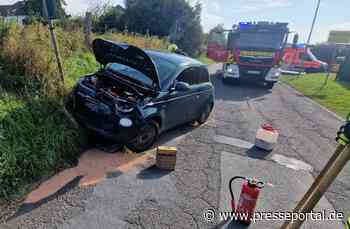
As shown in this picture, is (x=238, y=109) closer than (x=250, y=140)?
No

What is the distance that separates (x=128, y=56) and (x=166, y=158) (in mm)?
2078

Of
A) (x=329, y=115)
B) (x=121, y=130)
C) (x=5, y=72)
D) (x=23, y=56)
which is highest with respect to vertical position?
(x=23, y=56)

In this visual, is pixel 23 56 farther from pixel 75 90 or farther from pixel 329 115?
pixel 329 115

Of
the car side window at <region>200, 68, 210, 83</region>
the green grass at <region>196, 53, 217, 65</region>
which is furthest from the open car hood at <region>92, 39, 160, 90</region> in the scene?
the green grass at <region>196, 53, 217, 65</region>

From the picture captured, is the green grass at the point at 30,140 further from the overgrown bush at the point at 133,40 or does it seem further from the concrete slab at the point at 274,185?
the overgrown bush at the point at 133,40

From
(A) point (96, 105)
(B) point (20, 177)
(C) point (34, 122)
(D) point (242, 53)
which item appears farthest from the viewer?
(D) point (242, 53)

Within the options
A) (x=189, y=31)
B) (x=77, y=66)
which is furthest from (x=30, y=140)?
(x=189, y=31)

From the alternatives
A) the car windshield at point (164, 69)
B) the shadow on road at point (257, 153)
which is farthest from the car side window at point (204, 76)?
the shadow on road at point (257, 153)

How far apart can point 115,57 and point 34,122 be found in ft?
6.49

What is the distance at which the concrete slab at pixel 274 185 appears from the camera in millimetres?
3248

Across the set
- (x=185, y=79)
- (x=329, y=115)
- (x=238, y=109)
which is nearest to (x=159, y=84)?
(x=185, y=79)

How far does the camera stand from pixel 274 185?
399 centimetres

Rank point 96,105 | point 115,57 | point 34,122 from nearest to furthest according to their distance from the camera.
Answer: point 34,122
point 96,105
point 115,57

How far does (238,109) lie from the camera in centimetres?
839
